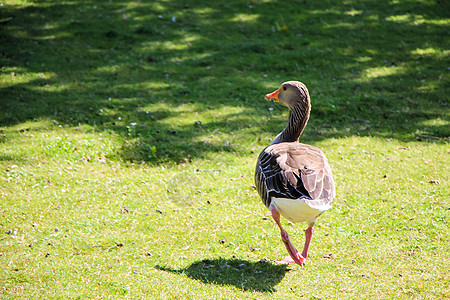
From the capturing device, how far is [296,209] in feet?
15.6

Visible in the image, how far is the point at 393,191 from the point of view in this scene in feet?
23.1

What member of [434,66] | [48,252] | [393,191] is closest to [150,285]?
[48,252]

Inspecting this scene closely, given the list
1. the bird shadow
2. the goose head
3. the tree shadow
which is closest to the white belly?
the bird shadow

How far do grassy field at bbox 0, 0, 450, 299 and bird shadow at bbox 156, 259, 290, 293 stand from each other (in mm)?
26

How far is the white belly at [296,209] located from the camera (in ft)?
15.3

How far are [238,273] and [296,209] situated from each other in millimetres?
1167

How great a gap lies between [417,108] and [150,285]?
304 inches

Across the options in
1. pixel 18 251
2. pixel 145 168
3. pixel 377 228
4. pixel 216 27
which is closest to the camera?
pixel 18 251

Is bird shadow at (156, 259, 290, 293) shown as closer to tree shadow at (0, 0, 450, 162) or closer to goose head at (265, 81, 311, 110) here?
goose head at (265, 81, 311, 110)

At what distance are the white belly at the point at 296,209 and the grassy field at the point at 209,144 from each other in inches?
31.9

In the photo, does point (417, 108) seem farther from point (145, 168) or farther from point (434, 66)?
point (145, 168)

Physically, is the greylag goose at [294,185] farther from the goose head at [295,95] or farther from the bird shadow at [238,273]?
the goose head at [295,95]

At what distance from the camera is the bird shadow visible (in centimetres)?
500

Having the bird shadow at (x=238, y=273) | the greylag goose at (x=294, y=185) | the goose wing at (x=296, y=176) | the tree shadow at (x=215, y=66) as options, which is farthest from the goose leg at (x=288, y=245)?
the tree shadow at (x=215, y=66)
